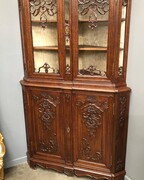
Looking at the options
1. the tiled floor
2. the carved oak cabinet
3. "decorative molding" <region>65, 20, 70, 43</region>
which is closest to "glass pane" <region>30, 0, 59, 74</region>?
the carved oak cabinet

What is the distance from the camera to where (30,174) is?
2270 millimetres

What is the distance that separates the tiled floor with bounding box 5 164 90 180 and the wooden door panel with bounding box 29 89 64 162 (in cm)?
18

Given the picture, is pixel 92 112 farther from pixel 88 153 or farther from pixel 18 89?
pixel 18 89

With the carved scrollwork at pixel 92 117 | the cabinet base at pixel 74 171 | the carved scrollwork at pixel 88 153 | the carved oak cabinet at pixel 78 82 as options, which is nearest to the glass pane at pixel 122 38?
the carved oak cabinet at pixel 78 82

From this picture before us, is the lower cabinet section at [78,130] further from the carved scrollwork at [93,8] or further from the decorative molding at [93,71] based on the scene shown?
the carved scrollwork at [93,8]

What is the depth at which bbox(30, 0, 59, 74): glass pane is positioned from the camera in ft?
6.18

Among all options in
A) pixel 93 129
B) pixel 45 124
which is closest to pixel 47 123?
pixel 45 124

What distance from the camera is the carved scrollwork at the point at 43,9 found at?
6.08 ft

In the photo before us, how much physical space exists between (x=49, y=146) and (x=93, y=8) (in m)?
1.41

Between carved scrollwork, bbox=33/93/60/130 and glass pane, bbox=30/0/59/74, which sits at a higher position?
glass pane, bbox=30/0/59/74

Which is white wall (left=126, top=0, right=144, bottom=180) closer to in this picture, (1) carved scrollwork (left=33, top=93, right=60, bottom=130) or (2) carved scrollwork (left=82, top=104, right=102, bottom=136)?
(2) carved scrollwork (left=82, top=104, right=102, bottom=136)

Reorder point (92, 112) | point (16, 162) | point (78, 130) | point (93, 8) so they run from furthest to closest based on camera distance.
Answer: point (16, 162) → point (78, 130) → point (92, 112) → point (93, 8)

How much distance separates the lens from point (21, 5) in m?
1.92

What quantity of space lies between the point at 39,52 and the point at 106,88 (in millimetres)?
741
